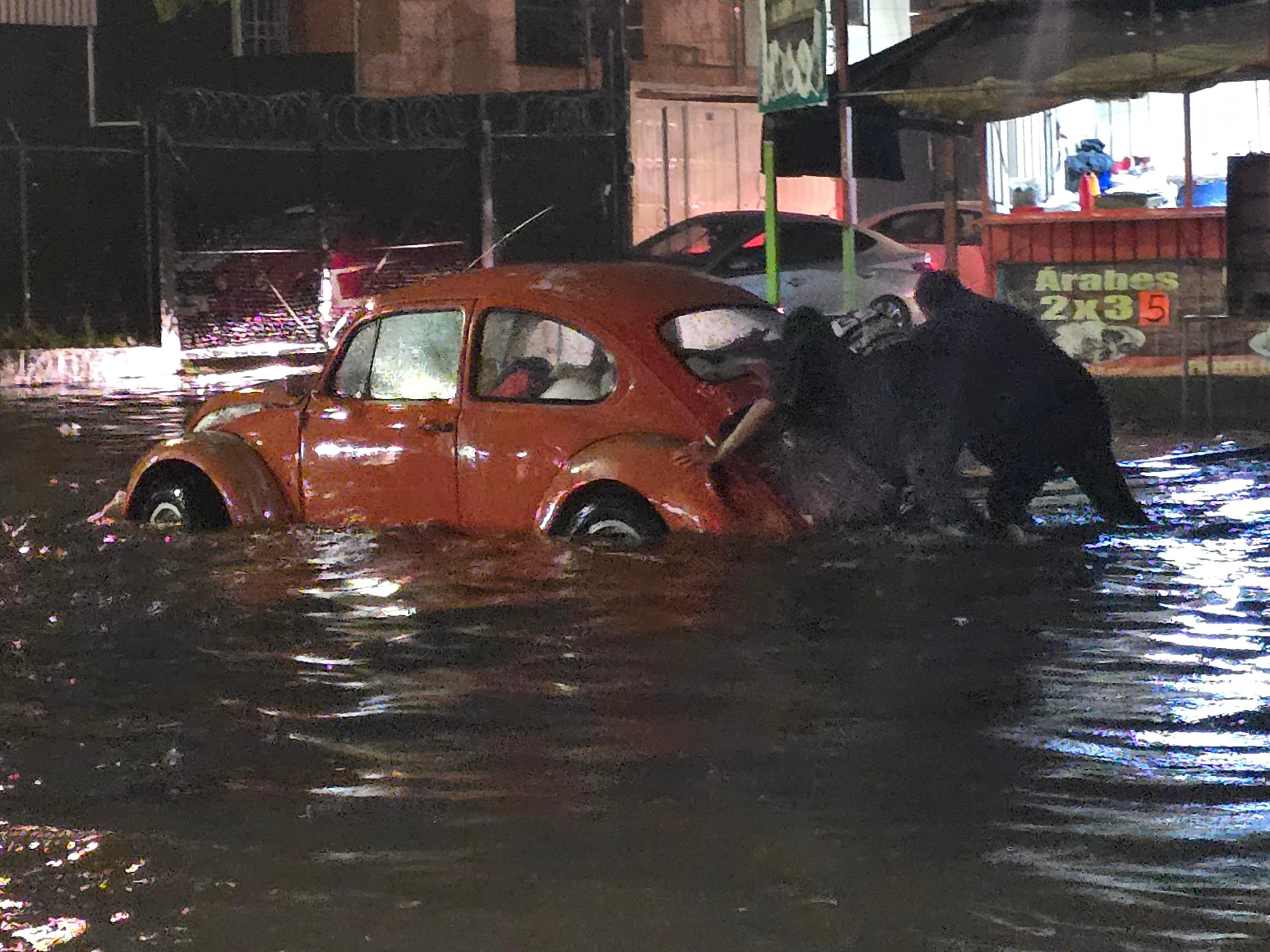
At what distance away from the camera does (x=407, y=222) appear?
2770cm

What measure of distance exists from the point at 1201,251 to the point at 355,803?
13.0m

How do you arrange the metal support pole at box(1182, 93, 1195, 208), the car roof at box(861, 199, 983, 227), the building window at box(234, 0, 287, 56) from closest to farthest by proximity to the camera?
the metal support pole at box(1182, 93, 1195, 208), the car roof at box(861, 199, 983, 227), the building window at box(234, 0, 287, 56)

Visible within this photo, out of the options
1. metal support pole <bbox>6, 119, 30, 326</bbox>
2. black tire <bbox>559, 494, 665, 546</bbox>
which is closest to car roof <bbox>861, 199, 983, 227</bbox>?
metal support pole <bbox>6, 119, 30, 326</bbox>

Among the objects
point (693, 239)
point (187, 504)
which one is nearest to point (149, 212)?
point (693, 239)

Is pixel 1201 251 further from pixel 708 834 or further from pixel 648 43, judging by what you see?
pixel 648 43

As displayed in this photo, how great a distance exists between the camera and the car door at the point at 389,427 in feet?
31.6

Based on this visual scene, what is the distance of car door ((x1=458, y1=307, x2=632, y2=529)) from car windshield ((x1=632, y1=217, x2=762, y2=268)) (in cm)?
1196

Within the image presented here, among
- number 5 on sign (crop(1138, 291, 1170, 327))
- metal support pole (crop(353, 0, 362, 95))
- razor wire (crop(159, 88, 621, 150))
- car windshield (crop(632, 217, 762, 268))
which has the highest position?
metal support pole (crop(353, 0, 362, 95))

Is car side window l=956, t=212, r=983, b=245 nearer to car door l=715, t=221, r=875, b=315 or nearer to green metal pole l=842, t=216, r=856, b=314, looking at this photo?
car door l=715, t=221, r=875, b=315

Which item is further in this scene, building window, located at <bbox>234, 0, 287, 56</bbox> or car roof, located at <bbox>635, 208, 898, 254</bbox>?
building window, located at <bbox>234, 0, 287, 56</bbox>

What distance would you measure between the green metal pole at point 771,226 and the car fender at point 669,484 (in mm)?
9385

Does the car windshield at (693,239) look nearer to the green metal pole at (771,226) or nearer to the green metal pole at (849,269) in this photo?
the green metal pole at (849,269)

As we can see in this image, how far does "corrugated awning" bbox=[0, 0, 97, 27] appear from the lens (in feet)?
94.7

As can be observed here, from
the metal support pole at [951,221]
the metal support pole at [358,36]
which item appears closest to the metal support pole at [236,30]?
the metal support pole at [358,36]
